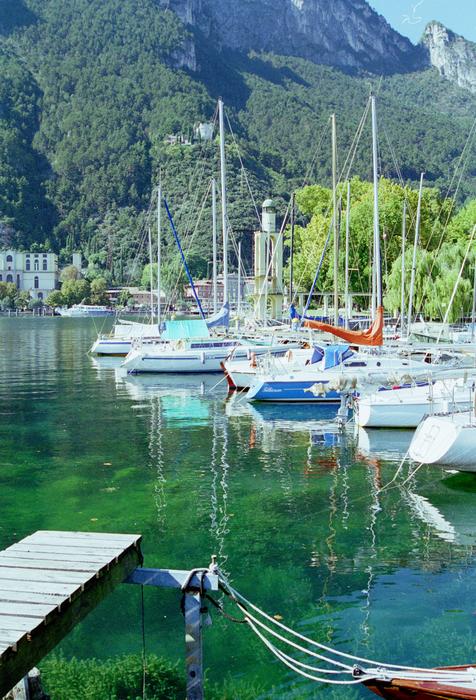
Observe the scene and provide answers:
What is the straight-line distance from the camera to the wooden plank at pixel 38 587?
6.83 meters

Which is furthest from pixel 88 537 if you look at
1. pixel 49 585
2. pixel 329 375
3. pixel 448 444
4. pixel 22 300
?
pixel 22 300

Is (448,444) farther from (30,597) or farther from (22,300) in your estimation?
(22,300)

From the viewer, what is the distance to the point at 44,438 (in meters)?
22.8

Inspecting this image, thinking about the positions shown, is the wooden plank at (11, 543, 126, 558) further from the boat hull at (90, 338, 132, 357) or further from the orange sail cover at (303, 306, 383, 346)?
the boat hull at (90, 338, 132, 357)

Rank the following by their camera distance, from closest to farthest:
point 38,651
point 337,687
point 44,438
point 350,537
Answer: point 38,651 < point 337,687 < point 350,537 < point 44,438

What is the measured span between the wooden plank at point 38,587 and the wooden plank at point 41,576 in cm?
6

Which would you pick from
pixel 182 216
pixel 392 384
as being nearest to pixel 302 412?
pixel 392 384

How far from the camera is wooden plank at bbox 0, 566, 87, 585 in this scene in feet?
23.3

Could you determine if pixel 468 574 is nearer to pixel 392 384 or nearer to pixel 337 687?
pixel 337 687

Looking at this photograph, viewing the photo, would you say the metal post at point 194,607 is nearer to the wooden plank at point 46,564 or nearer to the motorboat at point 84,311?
the wooden plank at point 46,564

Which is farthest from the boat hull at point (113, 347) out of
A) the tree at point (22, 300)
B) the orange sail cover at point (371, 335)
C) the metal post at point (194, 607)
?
the tree at point (22, 300)

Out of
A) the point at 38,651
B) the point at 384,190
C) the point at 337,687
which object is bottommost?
the point at 337,687

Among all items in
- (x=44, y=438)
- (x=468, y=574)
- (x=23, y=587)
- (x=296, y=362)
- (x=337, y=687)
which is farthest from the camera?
(x=296, y=362)

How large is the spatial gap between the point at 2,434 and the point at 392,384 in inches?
494
